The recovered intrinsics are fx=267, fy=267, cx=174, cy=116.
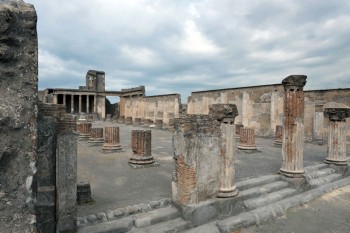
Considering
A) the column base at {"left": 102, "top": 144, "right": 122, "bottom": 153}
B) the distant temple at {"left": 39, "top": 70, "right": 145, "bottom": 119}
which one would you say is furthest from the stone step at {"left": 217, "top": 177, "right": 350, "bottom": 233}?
the distant temple at {"left": 39, "top": 70, "right": 145, "bottom": 119}

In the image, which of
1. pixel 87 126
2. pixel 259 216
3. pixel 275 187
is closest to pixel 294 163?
pixel 275 187

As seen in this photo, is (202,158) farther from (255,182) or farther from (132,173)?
(132,173)

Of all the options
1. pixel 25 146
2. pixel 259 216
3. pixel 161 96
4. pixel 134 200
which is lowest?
pixel 259 216

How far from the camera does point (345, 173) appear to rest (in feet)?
30.7

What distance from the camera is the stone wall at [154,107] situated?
86.6 ft

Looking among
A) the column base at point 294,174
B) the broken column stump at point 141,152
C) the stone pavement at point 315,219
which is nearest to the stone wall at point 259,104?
the column base at point 294,174

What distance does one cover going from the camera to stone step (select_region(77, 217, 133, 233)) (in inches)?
180

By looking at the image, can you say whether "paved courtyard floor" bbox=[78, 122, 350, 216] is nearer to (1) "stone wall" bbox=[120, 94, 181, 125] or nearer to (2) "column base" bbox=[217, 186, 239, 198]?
(2) "column base" bbox=[217, 186, 239, 198]

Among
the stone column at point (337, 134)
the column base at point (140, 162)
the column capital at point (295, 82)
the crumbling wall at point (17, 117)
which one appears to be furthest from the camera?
the stone column at point (337, 134)

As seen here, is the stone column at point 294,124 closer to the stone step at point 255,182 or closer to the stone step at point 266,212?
the stone step at point 255,182

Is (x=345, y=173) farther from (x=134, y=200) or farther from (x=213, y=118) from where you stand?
(x=134, y=200)

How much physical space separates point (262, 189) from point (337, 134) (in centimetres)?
424

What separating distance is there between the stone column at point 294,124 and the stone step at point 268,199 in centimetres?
57

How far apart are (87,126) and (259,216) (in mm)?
12800
